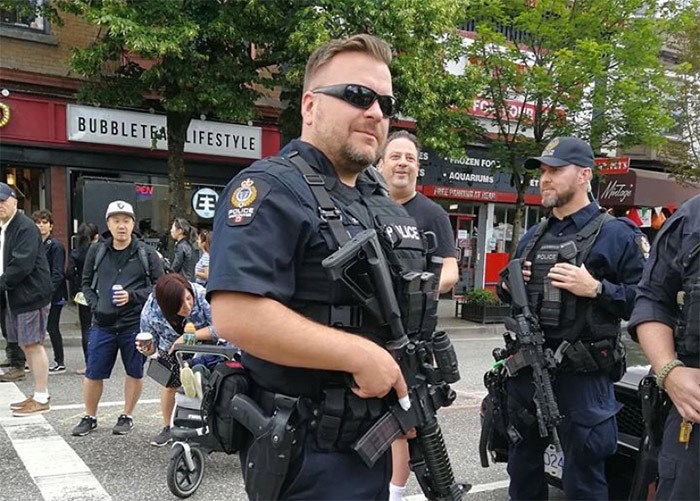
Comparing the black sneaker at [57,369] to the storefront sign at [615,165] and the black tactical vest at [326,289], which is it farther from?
the storefront sign at [615,165]

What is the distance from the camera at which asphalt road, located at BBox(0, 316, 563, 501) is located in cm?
A: 375

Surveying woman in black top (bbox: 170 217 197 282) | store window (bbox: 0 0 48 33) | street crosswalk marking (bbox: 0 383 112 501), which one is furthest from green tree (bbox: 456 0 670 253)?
street crosswalk marking (bbox: 0 383 112 501)

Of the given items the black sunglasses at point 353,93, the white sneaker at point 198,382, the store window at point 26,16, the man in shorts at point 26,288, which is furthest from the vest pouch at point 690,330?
the store window at point 26,16

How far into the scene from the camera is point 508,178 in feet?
52.5

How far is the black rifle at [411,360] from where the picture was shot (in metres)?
1.68

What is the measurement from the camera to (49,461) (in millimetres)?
4145

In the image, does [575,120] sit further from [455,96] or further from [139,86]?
[139,86]

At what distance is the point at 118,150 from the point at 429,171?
25.3 ft

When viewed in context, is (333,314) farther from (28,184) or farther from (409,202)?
(28,184)

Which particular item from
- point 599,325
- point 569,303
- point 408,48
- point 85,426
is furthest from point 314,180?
point 408,48

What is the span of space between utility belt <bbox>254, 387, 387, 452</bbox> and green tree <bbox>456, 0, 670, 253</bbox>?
9.97 m

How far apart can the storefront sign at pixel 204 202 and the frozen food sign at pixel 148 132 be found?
85cm

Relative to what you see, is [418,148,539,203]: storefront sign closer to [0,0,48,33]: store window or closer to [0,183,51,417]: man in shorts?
[0,0,48,33]: store window

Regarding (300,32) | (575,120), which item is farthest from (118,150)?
(575,120)
